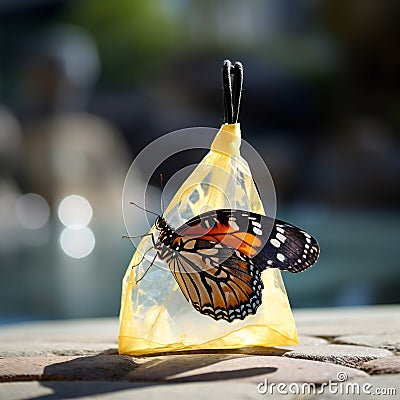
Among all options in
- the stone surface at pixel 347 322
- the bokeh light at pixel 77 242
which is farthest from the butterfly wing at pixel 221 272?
the bokeh light at pixel 77 242

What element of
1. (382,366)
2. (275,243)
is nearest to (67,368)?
(275,243)

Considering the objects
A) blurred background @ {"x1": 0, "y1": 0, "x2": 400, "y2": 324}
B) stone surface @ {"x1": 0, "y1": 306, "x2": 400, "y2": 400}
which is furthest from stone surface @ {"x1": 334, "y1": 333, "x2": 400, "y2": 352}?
blurred background @ {"x1": 0, "y1": 0, "x2": 400, "y2": 324}

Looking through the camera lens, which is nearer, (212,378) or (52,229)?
(212,378)

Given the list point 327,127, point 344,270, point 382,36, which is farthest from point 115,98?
point 344,270

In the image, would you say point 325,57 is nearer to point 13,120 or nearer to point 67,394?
point 13,120

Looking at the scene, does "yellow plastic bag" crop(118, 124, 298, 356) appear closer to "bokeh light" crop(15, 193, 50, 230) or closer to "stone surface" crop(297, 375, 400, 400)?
"stone surface" crop(297, 375, 400, 400)

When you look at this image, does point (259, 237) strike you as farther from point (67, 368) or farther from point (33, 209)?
point (33, 209)
